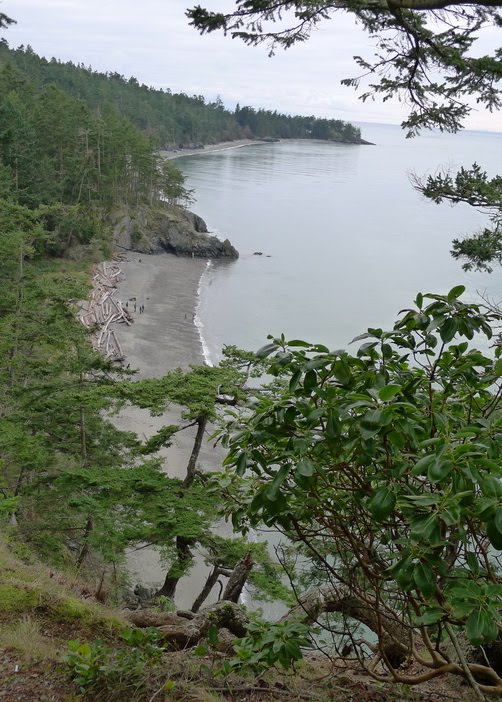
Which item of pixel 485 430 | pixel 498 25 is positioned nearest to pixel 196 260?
pixel 498 25

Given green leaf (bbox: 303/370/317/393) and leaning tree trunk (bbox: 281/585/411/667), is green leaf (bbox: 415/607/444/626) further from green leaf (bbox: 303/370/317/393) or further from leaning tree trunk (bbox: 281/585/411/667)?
leaning tree trunk (bbox: 281/585/411/667)

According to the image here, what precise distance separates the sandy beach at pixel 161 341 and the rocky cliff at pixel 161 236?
1.34 meters

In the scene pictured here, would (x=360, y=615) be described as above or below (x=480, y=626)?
below

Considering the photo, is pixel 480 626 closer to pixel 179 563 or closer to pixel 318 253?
pixel 179 563

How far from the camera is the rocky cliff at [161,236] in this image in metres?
51.1

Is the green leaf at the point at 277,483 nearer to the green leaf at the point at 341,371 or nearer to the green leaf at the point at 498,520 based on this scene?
the green leaf at the point at 341,371

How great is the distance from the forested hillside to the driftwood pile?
25336 mm

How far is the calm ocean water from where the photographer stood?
119 ft

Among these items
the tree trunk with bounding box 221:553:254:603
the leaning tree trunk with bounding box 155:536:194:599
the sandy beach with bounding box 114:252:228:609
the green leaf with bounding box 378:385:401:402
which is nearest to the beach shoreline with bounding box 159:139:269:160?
the sandy beach with bounding box 114:252:228:609

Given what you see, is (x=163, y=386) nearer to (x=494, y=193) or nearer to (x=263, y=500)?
(x=494, y=193)

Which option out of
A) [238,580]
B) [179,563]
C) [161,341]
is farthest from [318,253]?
[238,580]

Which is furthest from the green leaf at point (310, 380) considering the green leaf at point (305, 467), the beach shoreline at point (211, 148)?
the beach shoreline at point (211, 148)

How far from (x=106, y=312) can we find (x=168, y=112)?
94488 mm

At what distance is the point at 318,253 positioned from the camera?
54.2 meters
